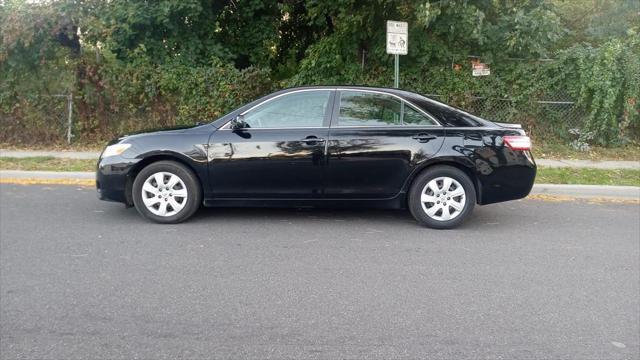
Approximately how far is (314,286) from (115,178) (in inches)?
114

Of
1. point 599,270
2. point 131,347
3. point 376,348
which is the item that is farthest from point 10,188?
point 599,270

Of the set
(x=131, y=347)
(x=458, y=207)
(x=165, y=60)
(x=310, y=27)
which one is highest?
(x=310, y=27)

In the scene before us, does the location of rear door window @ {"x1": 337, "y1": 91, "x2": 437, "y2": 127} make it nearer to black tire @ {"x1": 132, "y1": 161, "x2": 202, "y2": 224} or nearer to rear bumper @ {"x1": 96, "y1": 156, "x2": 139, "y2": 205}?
black tire @ {"x1": 132, "y1": 161, "x2": 202, "y2": 224}

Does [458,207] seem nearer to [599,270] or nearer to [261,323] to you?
[599,270]

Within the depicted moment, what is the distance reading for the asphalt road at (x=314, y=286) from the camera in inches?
140

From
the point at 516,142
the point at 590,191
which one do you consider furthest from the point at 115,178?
the point at 590,191

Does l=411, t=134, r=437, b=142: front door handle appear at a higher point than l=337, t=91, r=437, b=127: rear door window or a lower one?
lower

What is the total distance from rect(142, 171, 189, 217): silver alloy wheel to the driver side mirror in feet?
2.73

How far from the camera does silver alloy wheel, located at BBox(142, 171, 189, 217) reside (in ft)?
20.4

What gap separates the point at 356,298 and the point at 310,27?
34.4ft

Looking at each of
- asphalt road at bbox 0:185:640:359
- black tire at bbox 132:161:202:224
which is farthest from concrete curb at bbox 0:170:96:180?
black tire at bbox 132:161:202:224

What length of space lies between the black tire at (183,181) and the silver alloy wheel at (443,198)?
96.6 inches

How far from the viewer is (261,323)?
12.5 ft

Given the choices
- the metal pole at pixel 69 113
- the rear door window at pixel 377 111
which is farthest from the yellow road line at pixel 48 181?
the rear door window at pixel 377 111
